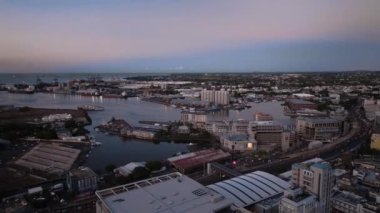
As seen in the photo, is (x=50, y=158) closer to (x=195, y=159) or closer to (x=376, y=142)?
(x=195, y=159)

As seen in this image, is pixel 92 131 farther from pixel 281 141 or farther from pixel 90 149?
pixel 281 141

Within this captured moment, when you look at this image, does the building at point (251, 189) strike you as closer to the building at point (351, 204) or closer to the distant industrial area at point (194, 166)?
the distant industrial area at point (194, 166)

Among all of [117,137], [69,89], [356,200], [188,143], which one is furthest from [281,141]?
[69,89]

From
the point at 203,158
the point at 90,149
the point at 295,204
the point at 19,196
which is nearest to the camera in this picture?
the point at 295,204

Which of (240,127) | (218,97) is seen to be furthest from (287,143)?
(218,97)

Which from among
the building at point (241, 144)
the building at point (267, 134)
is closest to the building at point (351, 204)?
the building at point (241, 144)

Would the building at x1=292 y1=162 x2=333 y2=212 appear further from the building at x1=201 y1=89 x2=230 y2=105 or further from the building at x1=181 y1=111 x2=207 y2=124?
the building at x1=201 y1=89 x2=230 y2=105
